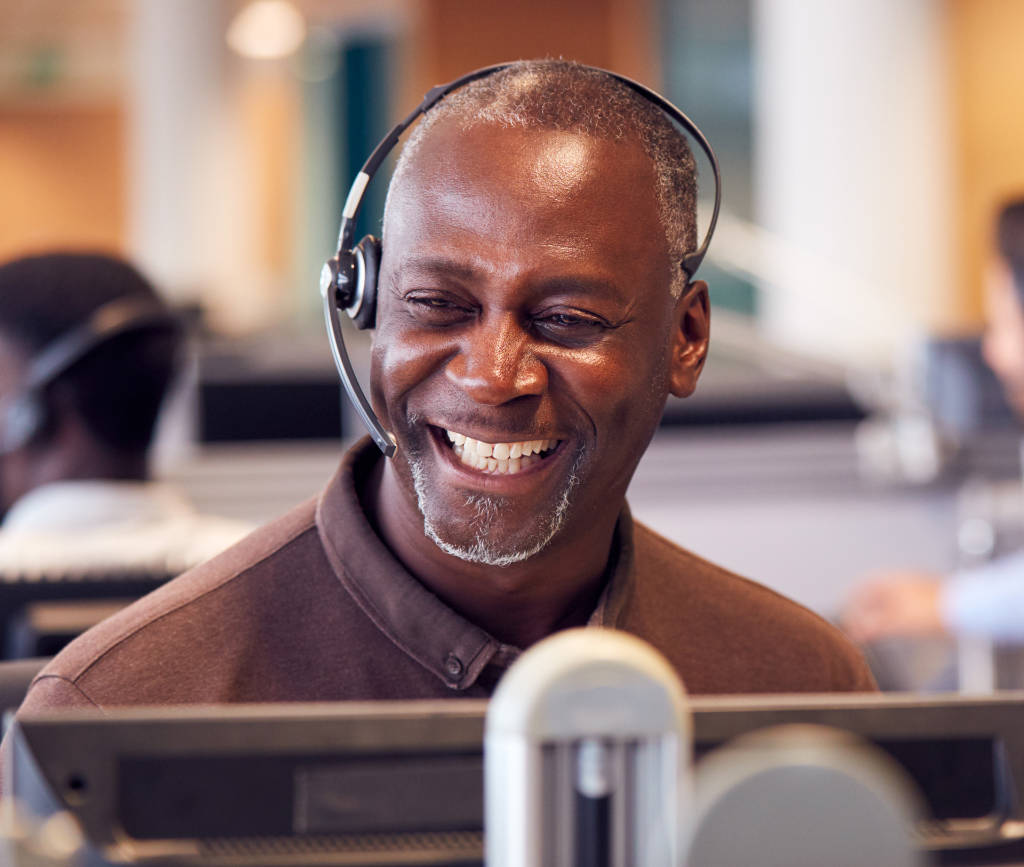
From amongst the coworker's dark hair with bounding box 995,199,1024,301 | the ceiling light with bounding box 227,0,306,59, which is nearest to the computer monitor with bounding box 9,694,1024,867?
the coworker's dark hair with bounding box 995,199,1024,301

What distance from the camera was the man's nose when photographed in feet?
2.85

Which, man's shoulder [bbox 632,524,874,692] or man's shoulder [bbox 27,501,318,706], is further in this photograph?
man's shoulder [bbox 632,524,874,692]

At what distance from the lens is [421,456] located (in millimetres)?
918

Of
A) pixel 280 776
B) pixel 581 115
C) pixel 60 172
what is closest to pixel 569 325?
A: pixel 581 115

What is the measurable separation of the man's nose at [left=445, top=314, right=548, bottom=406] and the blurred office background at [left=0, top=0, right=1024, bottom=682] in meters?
1.97

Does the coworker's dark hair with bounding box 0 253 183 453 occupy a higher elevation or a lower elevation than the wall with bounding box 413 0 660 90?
higher

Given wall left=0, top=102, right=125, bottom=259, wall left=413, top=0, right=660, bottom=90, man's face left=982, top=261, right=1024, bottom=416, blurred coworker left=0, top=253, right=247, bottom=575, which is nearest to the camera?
blurred coworker left=0, top=253, right=247, bottom=575

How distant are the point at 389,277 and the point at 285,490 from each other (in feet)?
6.35

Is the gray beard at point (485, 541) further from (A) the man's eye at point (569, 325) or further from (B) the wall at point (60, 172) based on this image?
(B) the wall at point (60, 172)

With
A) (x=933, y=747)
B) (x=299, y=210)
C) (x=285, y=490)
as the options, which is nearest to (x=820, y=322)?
(x=285, y=490)

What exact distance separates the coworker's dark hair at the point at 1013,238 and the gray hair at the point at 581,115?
5.76ft

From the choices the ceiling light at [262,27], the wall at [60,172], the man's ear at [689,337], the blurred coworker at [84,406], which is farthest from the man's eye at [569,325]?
the wall at [60,172]

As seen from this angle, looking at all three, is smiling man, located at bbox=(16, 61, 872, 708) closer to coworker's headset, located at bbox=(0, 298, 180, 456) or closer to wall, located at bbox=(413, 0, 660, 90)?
coworker's headset, located at bbox=(0, 298, 180, 456)

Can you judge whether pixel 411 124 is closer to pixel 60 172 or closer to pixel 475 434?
pixel 475 434
